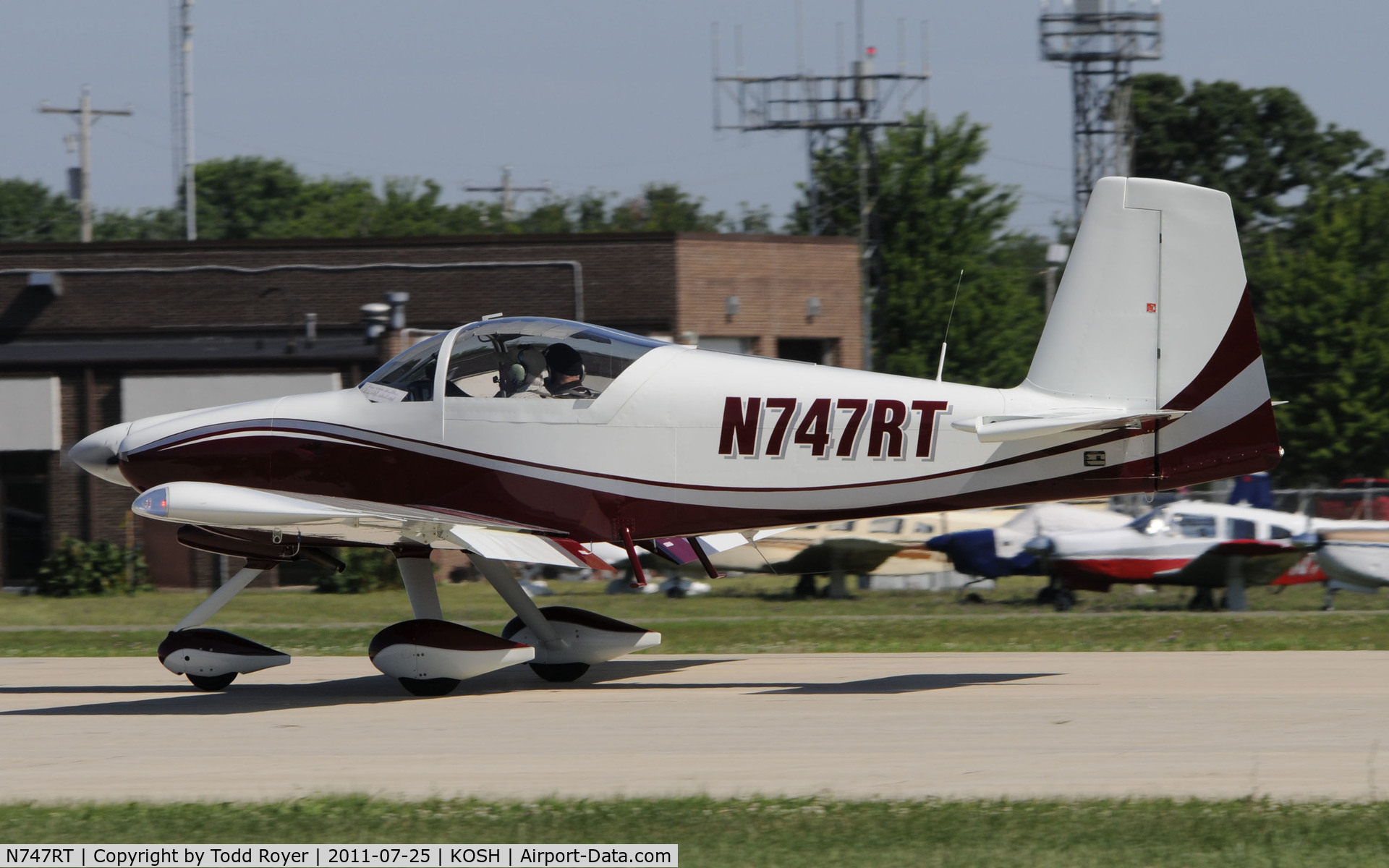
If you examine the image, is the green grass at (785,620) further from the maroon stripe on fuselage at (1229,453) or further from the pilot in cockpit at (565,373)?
the pilot in cockpit at (565,373)

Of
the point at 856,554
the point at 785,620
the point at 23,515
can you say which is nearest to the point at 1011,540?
the point at 856,554

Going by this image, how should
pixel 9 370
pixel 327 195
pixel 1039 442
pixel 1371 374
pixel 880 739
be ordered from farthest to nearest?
pixel 327 195 < pixel 1371 374 < pixel 9 370 < pixel 1039 442 < pixel 880 739

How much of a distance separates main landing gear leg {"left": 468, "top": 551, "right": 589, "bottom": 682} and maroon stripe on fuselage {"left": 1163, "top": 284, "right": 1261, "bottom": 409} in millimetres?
5180

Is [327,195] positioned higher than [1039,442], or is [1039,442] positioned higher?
[327,195]

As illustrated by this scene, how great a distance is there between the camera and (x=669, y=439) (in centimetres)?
1137

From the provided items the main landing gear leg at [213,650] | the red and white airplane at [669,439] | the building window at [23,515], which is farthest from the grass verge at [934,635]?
the building window at [23,515]

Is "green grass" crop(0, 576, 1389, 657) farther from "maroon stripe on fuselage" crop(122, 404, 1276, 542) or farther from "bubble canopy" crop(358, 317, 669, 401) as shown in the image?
"bubble canopy" crop(358, 317, 669, 401)

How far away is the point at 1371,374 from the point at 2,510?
127 ft

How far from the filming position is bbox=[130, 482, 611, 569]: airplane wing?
10422mm

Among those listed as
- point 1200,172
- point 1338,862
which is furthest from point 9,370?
point 1200,172

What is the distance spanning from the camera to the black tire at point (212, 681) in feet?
39.2

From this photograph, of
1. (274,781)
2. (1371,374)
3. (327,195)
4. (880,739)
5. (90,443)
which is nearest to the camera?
(274,781)

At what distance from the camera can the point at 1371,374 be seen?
46.1 metres

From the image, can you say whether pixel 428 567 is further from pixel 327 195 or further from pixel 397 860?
pixel 327 195
